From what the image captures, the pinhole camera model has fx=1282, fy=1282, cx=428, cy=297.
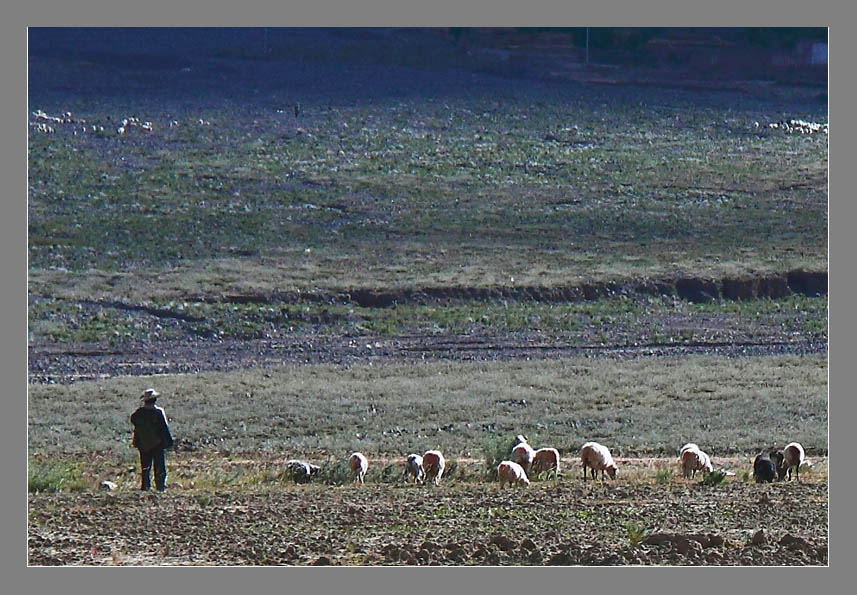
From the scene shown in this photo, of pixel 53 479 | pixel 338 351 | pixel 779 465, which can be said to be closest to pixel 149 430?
pixel 53 479

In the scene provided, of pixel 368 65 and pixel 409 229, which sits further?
pixel 368 65

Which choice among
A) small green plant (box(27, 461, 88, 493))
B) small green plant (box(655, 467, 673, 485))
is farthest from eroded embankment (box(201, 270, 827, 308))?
small green plant (box(655, 467, 673, 485))

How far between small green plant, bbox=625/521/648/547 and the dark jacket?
164 inches

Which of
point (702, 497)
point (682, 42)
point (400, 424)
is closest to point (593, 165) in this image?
point (682, 42)

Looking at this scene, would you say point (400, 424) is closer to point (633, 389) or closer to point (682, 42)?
point (633, 389)

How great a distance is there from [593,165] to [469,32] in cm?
1601

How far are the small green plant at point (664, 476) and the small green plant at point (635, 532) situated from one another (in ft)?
8.66

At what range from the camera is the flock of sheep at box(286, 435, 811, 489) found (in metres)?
13.0

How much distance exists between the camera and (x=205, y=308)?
32.2 meters

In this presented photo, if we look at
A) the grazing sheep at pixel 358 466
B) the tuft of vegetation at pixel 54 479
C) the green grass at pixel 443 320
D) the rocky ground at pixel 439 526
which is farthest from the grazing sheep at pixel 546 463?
the green grass at pixel 443 320

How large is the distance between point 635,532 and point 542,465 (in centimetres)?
405

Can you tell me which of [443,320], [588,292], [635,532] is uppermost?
[588,292]

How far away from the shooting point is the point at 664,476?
13.1 metres

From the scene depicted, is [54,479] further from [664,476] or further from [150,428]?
[664,476]
